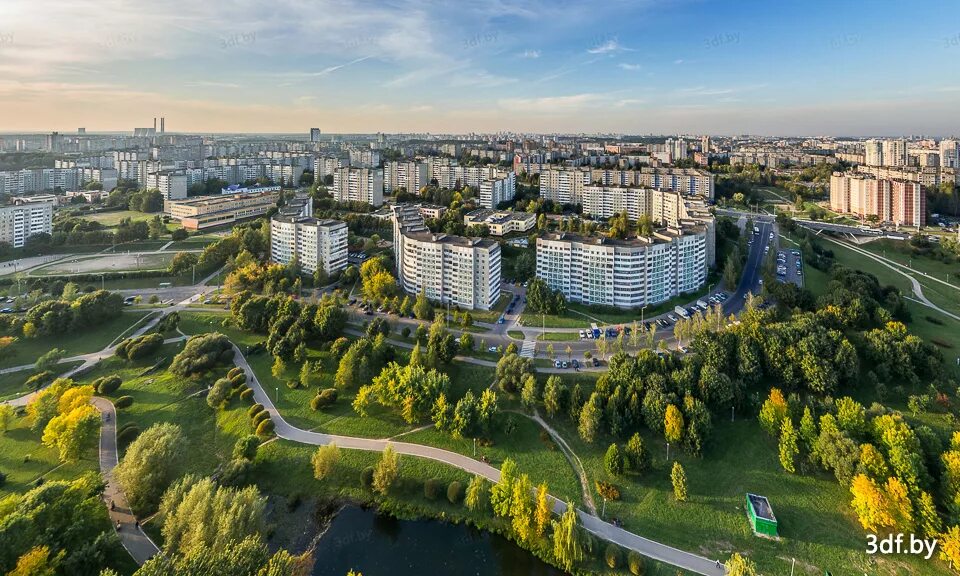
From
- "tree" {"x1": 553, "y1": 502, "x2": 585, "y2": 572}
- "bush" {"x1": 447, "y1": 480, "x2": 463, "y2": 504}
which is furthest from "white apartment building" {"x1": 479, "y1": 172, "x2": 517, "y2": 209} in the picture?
"tree" {"x1": 553, "y1": 502, "x2": 585, "y2": 572}

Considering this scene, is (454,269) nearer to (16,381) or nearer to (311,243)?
(311,243)

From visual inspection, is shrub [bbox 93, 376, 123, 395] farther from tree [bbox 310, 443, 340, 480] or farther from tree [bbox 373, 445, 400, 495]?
tree [bbox 373, 445, 400, 495]

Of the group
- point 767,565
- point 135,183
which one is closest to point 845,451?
point 767,565

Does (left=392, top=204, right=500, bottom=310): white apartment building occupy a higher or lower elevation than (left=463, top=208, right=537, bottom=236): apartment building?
lower

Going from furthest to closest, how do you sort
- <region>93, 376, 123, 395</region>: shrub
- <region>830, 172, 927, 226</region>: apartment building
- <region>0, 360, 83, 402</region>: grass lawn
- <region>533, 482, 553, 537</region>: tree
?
<region>830, 172, 927, 226</region>: apartment building < <region>0, 360, 83, 402</region>: grass lawn < <region>93, 376, 123, 395</region>: shrub < <region>533, 482, 553, 537</region>: tree

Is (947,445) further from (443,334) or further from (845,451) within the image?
(443,334)

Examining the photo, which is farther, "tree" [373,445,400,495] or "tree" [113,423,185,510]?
"tree" [373,445,400,495]
